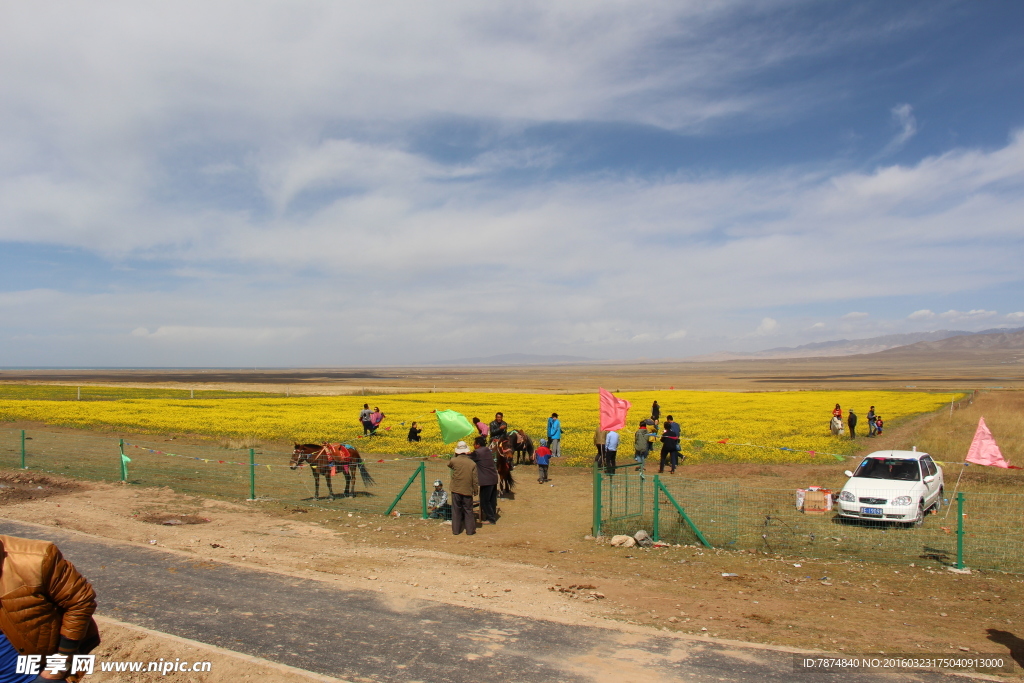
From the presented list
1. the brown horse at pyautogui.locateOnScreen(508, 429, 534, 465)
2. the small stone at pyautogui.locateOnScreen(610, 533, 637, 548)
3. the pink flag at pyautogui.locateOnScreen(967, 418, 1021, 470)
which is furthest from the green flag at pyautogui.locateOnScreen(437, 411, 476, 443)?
the pink flag at pyautogui.locateOnScreen(967, 418, 1021, 470)

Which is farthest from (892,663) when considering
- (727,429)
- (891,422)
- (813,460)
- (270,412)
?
(270,412)

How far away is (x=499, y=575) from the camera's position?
36.4 feet

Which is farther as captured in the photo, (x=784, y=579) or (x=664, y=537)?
(x=664, y=537)

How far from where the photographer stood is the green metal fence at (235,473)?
674 inches

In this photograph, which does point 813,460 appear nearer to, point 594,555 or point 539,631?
point 594,555

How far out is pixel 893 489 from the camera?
15.0 meters

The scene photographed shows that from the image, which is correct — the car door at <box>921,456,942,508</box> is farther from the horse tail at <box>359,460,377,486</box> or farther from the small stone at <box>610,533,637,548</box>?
the horse tail at <box>359,460,377,486</box>

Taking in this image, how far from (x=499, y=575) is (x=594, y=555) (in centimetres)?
223

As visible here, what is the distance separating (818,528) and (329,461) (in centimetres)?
1181

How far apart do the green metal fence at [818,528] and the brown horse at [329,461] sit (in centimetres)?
668

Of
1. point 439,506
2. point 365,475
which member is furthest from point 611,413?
point 365,475

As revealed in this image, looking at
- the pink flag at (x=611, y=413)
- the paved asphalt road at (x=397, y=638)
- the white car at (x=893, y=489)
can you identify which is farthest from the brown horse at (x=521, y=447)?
the paved asphalt road at (x=397, y=638)

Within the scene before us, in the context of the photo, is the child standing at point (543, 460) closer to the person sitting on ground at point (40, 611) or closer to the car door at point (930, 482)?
the car door at point (930, 482)

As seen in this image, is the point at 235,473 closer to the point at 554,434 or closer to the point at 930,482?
the point at 554,434
